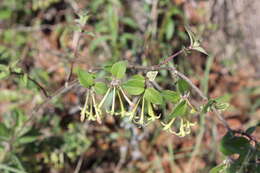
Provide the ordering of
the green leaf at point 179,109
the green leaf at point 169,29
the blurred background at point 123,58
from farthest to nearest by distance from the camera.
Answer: the green leaf at point 169,29
the blurred background at point 123,58
the green leaf at point 179,109

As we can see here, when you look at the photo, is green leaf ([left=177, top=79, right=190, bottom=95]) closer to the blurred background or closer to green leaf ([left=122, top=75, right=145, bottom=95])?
green leaf ([left=122, top=75, right=145, bottom=95])

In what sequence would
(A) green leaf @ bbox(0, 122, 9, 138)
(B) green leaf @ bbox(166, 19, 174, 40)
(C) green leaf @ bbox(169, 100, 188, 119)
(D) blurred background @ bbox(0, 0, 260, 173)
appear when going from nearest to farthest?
1. (C) green leaf @ bbox(169, 100, 188, 119)
2. (A) green leaf @ bbox(0, 122, 9, 138)
3. (D) blurred background @ bbox(0, 0, 260, 173)
4. (B) green leaf @ bbox(166, 19, 174, 40)

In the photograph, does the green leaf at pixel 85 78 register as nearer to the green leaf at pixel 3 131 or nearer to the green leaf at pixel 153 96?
the green leaf at pixel 153 96

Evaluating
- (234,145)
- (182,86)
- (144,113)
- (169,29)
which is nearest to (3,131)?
(144,113)

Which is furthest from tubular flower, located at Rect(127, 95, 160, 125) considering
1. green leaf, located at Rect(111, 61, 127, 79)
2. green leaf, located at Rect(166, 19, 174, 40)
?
green leaf, located at Rect(166, 19, 174, 40)

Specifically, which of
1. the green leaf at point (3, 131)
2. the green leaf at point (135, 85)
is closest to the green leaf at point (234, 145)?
the green leaf at point (135, 85)

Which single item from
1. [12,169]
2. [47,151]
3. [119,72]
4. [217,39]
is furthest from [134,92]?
[217,39]
